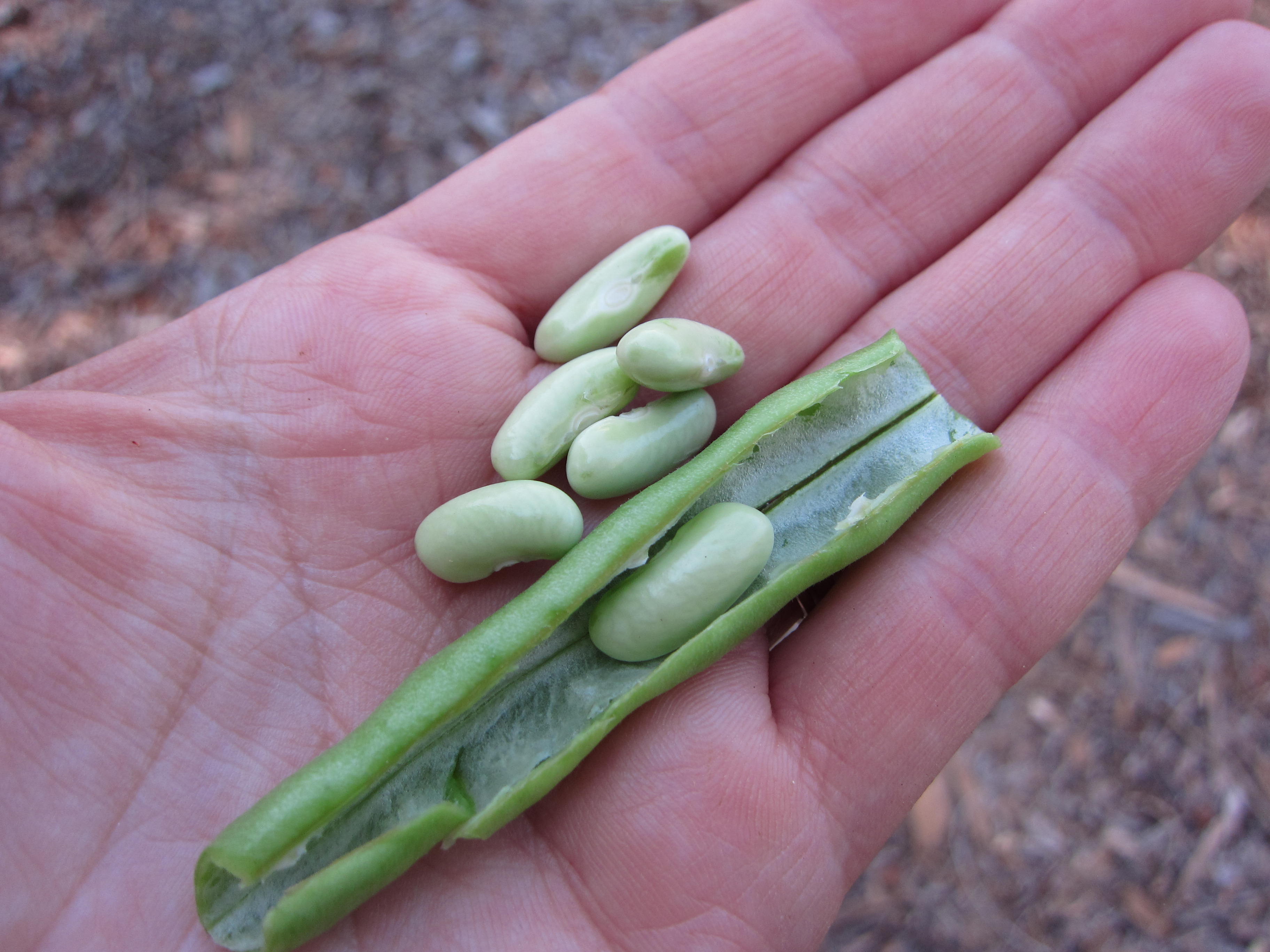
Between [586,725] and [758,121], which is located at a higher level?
[758,121]

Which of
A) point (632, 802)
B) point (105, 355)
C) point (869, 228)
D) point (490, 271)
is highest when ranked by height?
point (105, 355)

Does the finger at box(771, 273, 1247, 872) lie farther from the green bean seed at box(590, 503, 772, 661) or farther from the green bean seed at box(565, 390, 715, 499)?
the green bean seed at box(565, 390, 715, 499)

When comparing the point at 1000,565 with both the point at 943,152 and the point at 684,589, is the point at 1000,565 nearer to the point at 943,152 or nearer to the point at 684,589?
the point at 684,589

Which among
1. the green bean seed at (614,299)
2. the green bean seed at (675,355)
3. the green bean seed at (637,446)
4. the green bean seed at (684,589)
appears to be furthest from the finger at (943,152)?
the green bean seed at (684,589)

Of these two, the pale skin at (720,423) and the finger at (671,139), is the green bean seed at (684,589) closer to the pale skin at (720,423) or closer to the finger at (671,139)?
the pale skin at (720,423)

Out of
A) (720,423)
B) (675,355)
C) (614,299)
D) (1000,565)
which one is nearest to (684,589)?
(675,355)

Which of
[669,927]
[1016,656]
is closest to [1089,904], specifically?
[1016,656]

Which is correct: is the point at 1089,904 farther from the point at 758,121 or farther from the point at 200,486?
the point at 200,486
